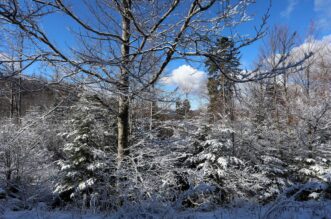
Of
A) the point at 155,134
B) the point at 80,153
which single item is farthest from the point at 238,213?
the point at 80,153

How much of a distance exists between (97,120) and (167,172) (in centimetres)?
458

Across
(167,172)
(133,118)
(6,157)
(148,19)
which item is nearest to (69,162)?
(6,157)

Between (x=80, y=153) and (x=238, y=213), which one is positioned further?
(x=80, y=153)

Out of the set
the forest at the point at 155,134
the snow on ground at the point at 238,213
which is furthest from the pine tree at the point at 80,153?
the snow on ground at the point at 238,213

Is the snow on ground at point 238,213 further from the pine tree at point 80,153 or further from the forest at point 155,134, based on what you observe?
the pine tree at point 80,153

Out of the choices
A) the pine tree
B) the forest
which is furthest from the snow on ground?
the pine tree

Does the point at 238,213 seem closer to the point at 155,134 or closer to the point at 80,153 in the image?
the point at 155,134

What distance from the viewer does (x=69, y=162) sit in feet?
32.9

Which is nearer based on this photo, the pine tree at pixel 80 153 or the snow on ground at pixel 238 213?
the snow on ground at pixel 238 213

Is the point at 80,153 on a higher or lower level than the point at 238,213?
higher

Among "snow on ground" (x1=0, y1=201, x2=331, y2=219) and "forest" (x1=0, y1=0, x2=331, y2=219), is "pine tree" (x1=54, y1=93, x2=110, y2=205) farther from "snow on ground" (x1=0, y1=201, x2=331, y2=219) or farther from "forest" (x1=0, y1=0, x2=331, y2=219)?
"snow on ground" (x1=0, y1=201, x2=331, y2=219)

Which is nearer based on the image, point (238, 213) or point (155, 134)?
point (238, 213)

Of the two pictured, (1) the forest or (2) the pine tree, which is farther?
(2) the pine tree

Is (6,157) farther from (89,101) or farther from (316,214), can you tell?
(316,214)
